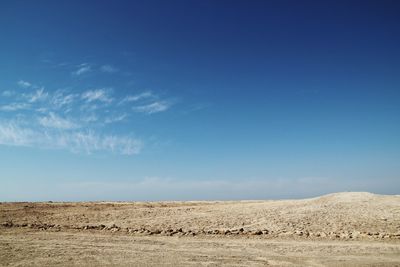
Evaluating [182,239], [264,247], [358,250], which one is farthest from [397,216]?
[182,239]

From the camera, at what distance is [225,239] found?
20.4m

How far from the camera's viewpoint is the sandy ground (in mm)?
15023

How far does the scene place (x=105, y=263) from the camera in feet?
47.4

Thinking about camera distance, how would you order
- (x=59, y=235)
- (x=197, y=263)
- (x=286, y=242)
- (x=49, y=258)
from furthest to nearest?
(x=59, y=235), (x=286, y=242), (x=49, y=258), (x=197, y=263)

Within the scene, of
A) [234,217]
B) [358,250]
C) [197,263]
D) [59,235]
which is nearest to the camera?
[197,263]

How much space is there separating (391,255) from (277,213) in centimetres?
1535

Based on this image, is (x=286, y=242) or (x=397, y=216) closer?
(x=286, y=242)

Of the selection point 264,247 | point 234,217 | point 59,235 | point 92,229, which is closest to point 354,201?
point 234,217

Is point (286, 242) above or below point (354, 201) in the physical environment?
below

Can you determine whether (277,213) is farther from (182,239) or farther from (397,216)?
(182,239)

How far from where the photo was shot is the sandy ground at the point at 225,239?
1502cm

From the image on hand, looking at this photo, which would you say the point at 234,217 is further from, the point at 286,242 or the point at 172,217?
the point at 286,242

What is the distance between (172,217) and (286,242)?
14.3 meters

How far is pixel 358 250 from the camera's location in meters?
16.8
